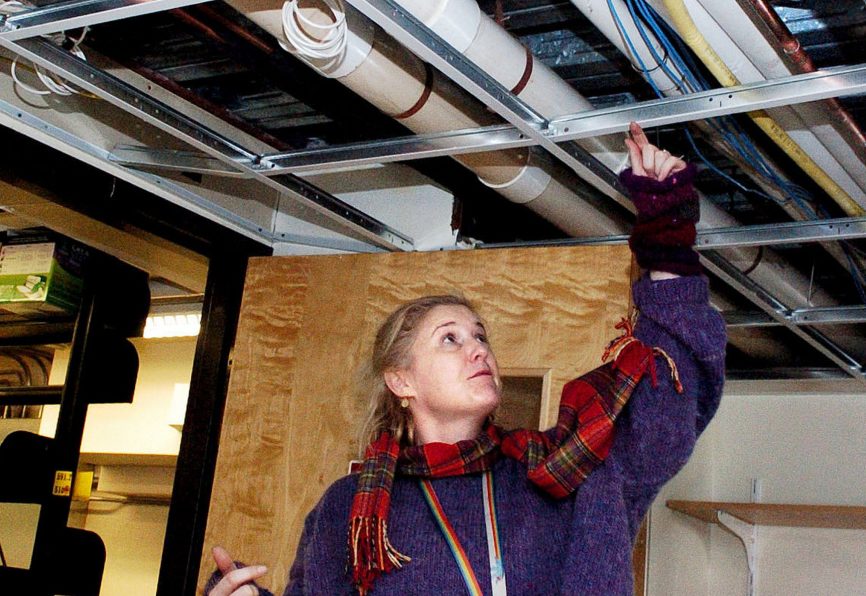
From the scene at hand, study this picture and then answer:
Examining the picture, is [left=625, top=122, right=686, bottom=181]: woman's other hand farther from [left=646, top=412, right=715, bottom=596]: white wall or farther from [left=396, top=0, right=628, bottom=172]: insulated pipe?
[left=646, top=412, right=715, bottom=596]: white wall

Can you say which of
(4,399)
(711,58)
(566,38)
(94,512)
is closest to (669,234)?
(711,58)

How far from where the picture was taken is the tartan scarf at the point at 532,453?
1.48 m

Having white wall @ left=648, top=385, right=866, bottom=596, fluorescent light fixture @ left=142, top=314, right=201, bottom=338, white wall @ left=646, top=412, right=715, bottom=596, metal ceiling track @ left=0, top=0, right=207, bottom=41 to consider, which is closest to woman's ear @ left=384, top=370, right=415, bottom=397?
metal ceiling track @ left=0, top=0, right=207, bottom=41

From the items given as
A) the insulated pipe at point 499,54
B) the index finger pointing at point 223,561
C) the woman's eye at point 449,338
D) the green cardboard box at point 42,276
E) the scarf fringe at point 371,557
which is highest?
the insulated pipe at point 499,54

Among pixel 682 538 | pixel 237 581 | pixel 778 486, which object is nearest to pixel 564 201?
pixel 237 581

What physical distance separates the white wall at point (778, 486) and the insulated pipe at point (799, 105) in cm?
205

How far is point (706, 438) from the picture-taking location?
4.71 m

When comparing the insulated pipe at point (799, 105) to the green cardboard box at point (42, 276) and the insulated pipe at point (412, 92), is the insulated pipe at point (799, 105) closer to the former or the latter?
the insulated pipe at point (412, 92)

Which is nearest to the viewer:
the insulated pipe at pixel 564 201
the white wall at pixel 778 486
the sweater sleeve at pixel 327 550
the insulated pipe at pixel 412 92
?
the sweater sleeve at pixel 327 550

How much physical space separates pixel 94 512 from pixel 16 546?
40 cm

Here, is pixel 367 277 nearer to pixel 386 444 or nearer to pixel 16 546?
pixel 386 444

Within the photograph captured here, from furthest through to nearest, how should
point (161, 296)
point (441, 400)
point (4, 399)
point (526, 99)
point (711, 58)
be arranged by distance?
point (161, 296)
point (4, 399)
point (526, 99)
point (711, 58)
point (441, 400)

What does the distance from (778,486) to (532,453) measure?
332 cm

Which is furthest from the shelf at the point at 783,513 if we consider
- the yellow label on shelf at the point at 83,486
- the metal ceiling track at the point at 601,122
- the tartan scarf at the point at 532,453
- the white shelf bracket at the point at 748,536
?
the tartan scarf at the point at 532,453
